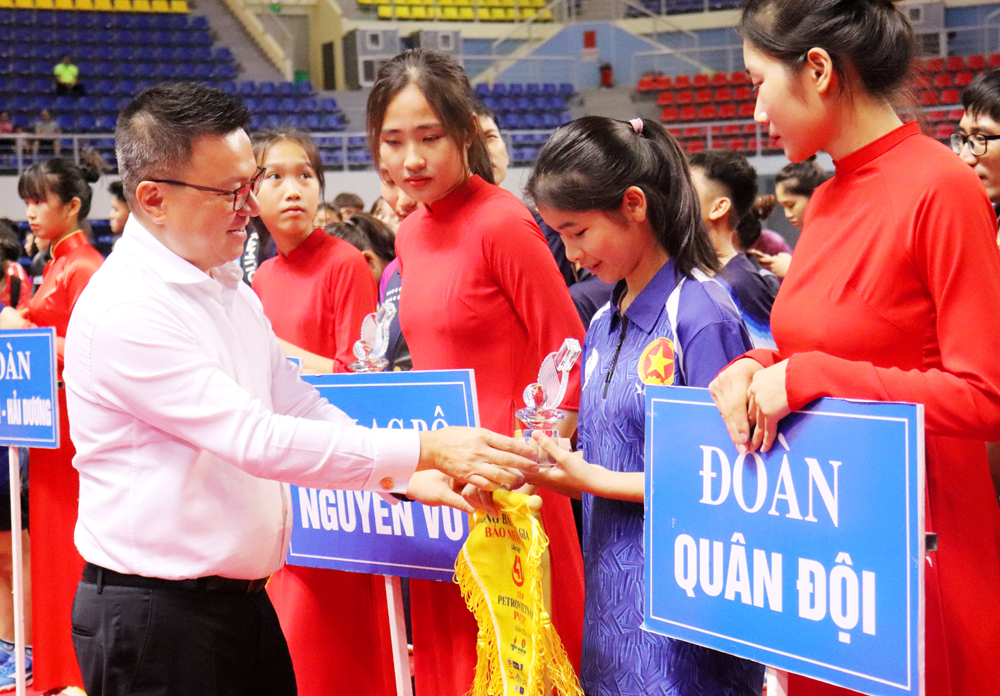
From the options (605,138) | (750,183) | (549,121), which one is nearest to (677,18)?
(549,121)

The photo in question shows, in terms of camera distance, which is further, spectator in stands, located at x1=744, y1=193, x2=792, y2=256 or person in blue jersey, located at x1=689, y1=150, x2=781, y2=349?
spectator in stands, located at x1=744, y1=193, x2=792, y2=256

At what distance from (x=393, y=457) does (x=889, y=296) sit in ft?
2.64

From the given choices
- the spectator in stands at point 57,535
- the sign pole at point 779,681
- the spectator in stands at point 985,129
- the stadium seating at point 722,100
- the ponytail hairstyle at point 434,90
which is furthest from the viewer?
the stadium seating at point 722,100

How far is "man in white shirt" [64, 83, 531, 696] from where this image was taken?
1513 millimetres

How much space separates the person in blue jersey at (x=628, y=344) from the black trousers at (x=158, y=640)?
578 mm

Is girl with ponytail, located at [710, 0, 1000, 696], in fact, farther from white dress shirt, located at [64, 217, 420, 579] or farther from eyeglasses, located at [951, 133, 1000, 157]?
eyeglasses, located at [951, 133, 1000, 157]

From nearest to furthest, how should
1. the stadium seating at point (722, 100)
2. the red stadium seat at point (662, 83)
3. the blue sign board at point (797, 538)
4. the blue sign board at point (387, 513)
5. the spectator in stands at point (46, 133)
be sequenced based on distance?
the blue sign board at point (797, 538), the blue sign board at point (387, 513), the spectator in stands at point (46, 133), the stadium seating at point (722, 100), the red stadium seat at point (662, 83)

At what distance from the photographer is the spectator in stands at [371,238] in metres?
3.94

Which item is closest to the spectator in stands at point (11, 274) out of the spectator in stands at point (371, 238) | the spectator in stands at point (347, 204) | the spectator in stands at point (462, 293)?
the spectator in stands at point (371, 238)

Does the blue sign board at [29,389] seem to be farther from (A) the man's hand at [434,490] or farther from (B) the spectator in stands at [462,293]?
(A) the man's hand at [434,490]

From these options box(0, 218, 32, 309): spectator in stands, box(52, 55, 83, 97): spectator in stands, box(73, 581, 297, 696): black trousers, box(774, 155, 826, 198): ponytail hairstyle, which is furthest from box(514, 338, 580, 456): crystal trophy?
box(52, 55, 83, 97): spectator in stands

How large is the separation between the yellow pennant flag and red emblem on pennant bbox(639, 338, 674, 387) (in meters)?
0.26

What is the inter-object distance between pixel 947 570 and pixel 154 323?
1.18 m

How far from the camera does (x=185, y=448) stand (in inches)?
61.2
